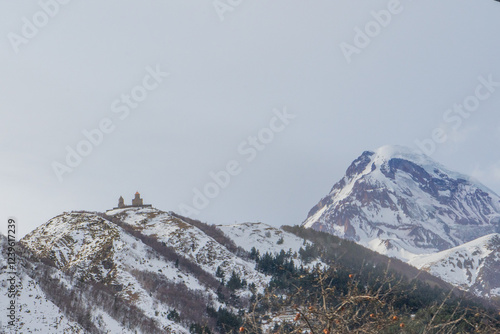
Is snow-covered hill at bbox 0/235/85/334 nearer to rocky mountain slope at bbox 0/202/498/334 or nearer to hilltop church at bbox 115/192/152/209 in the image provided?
rocky mountain slope at bbox 0/202/498/334

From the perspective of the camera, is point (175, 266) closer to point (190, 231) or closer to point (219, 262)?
point (219, 262)

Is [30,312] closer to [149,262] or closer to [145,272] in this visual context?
[145,272]

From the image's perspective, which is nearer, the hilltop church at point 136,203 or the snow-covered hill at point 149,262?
the snow-covered hill at point 149,262

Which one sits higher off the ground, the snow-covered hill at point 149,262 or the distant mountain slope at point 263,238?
the snow-covered hill at point 149,262

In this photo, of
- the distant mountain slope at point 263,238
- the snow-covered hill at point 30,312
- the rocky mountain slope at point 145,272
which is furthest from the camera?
the distant mountain slope at point 263,238

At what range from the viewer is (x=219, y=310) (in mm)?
96250

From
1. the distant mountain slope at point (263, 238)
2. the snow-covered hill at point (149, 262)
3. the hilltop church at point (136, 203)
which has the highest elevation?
the hilltop church at point (136, 203)

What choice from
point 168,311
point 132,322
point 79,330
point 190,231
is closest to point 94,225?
point 190,231

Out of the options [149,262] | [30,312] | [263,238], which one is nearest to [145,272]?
[149,262]

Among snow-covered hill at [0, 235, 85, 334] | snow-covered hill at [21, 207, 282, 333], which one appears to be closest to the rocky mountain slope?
snow-covered hill at [0, 235, 85, 334]

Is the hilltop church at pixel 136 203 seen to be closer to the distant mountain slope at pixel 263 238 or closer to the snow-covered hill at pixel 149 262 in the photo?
the snow-covered hill at pixel 149 262

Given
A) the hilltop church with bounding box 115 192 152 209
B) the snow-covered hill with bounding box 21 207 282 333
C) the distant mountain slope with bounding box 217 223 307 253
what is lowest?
the distant mountain slope with bounding box 217 223 307 253

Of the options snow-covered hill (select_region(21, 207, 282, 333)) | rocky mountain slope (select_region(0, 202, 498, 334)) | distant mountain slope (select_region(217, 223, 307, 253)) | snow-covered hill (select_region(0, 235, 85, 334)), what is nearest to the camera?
snow-covered hill (select_region(0, 235, 85, 334))

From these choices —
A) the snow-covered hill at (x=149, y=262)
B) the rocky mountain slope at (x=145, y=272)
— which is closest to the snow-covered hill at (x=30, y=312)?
the rocky mountain slope at (x=145, y=272)
